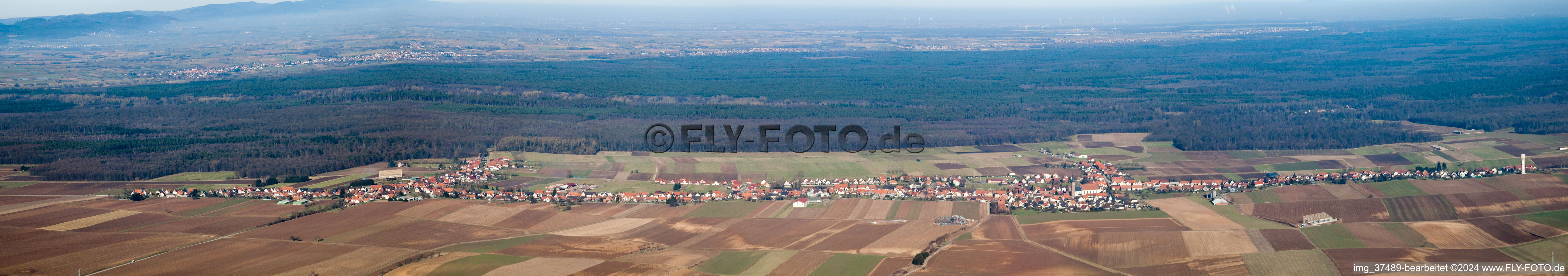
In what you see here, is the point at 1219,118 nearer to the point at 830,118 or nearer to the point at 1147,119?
the point at 1147,119

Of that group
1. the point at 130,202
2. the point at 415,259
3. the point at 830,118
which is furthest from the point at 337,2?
the point at 415,259

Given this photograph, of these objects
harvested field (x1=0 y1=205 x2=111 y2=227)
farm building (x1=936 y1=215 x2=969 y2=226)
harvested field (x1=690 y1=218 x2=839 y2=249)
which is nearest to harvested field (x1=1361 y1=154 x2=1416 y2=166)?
farm building (x1=936 y1=215 x2=969 y2=226)

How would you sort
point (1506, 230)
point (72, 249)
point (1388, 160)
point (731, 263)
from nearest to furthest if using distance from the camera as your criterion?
point (731, 263)
point (72, 249)
point (1506, 230)
point (1388, 160)

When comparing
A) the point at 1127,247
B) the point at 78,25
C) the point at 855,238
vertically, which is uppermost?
the point at 78,25

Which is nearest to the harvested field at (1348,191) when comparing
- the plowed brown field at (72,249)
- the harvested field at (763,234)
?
the harvested field at (763,234)

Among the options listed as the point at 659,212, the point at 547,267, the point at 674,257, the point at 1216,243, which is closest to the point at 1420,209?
the point at 1216,243

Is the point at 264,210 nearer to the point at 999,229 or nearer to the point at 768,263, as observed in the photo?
the point at 768,263

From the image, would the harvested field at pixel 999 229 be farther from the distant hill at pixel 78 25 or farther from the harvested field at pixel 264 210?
the distant hill at pixel 78 25
